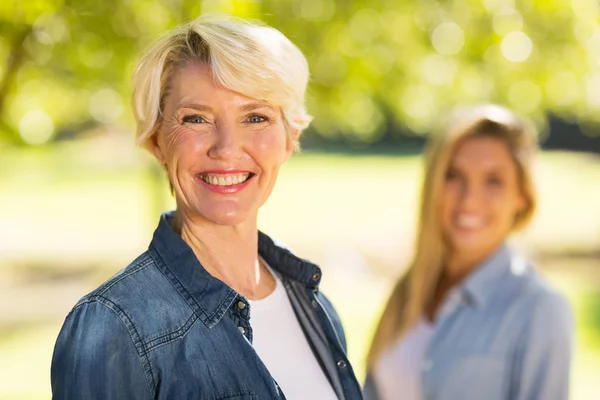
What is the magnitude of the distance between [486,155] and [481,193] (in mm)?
173

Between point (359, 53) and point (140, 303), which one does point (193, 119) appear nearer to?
point (140, 303)

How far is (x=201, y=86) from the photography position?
2.11 meters

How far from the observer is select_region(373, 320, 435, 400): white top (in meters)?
3.43

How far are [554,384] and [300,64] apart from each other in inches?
68.2

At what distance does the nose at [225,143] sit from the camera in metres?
2.12

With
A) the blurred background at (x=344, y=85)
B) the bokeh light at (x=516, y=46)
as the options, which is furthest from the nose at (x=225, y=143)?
the bokeh light at (x=516, y=46)

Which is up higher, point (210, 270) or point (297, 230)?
point (297, 230)

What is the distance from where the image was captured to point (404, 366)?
3.49 m

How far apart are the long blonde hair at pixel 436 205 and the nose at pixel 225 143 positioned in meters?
1.67

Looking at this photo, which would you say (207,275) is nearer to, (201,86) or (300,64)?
(201,86)

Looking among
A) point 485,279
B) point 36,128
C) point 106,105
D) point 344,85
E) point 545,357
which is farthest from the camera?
point 106,105

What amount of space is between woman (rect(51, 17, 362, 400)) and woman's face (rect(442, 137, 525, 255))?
1331mm

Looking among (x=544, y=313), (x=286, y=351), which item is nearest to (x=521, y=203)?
(x=544, y=313)

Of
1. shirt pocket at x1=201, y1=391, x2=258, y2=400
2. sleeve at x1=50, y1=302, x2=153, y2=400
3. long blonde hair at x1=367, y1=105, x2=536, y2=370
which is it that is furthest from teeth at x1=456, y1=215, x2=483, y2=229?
sleeve at x1=50, y1=302, x2=153, y2=400
